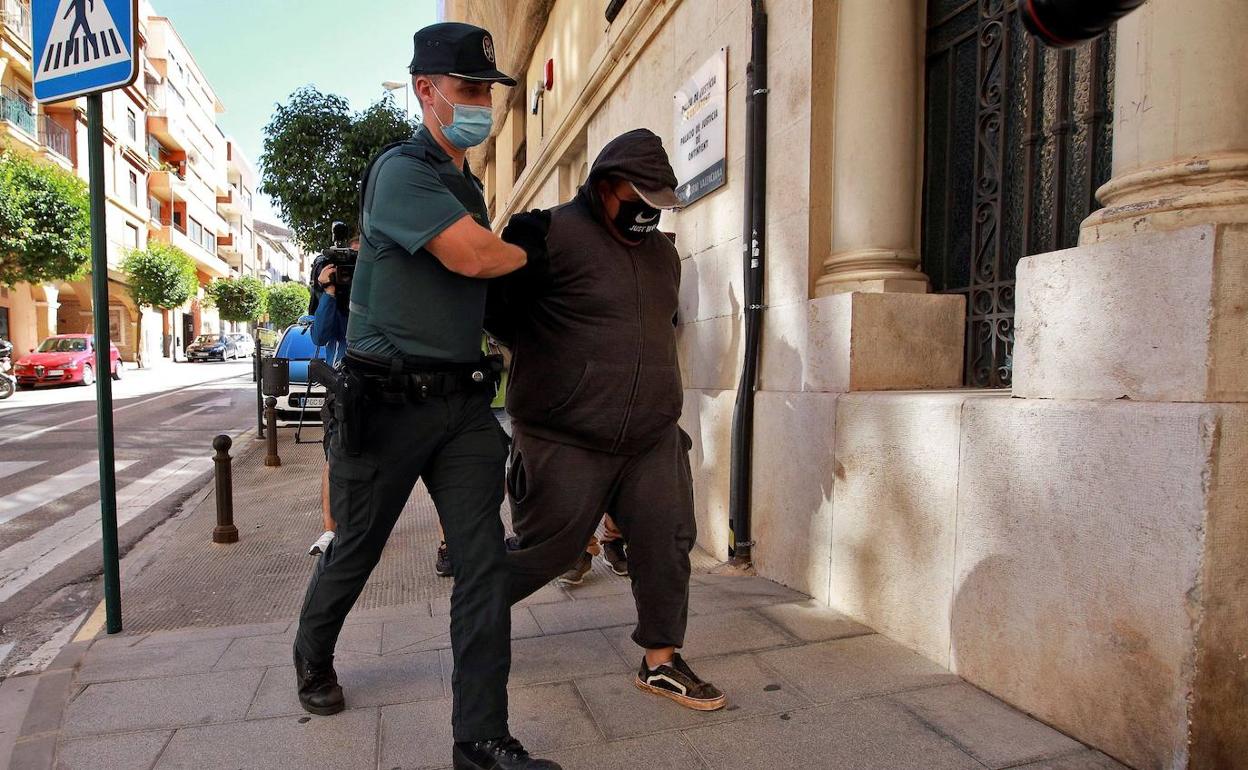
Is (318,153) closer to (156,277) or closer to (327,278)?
(327,278)

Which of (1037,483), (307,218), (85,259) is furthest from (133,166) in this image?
(1037,483)

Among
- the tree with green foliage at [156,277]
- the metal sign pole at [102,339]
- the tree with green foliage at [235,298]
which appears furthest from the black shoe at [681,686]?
the tree with green foliage at [235,298]

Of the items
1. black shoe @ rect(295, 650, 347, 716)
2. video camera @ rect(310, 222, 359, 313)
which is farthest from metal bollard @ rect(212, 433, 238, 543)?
black shoe @ rect(295, 650, 347, 716)

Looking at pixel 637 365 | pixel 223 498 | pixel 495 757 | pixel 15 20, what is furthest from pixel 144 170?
pixel 495 757

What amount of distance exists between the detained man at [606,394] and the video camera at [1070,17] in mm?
1142

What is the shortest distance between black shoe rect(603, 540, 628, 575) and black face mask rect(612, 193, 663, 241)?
86.4 inches

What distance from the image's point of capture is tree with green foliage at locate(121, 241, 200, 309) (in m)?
34.3

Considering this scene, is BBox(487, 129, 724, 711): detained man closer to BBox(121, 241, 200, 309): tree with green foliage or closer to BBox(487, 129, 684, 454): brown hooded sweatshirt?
BBox(487, 129, 684, 454): brown hooded sweatshirt

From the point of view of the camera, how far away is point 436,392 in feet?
7.36

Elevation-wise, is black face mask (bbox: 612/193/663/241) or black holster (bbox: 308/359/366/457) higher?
black face mask (bbox: 612/193/663/241)

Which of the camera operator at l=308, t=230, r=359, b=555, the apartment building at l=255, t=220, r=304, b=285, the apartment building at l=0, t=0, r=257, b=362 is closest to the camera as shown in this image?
the camera operator at l=308, t=230, r=359, b=555

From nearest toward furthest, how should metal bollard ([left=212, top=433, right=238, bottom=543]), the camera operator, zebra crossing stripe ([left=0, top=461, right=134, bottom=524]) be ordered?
the camera operator, metal bollard ([left=212, top=433, right=238, bottom=543]), zebra crossing stripe ([left=0, top=461, right=134, bottom=524])

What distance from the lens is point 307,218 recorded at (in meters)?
14.6

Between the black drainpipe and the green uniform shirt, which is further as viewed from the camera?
the black drainpipe
